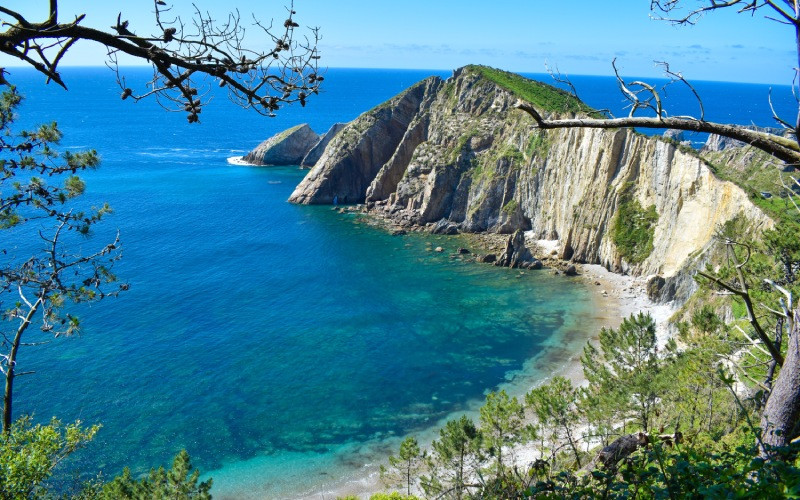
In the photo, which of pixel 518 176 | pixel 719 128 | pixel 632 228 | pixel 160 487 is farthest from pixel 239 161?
pixel 719 128

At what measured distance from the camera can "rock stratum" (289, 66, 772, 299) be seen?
1961 inches

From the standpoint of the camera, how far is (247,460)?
107 feet

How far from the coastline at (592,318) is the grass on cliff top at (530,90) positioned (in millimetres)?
18586

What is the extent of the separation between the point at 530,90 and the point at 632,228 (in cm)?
3118

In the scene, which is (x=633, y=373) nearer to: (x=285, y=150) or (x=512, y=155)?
(x=512, y=155)

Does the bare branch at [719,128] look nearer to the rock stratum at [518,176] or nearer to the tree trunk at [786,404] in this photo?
the tree trunk at [786,404]

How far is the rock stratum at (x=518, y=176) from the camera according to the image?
163 ft

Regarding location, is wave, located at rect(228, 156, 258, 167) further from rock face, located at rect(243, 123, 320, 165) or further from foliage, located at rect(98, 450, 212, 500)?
foliage, located at rect(98, 450, 212, 500)

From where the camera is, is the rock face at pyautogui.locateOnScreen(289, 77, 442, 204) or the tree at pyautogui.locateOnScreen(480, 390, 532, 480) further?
the rock face at pyautogui.locateOnScreen(289, 77, 442, 204)

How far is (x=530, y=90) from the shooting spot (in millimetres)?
79625

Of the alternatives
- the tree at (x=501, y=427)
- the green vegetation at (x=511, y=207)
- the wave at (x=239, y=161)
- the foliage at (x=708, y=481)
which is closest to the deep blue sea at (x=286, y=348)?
the green vegetation at (x=511, y=207)

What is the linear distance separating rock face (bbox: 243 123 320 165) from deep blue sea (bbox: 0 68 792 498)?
4587cm

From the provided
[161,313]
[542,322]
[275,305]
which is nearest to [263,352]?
[275,305]

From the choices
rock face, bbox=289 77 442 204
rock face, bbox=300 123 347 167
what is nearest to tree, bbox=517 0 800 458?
rock face, bbox=289 77 442 204
